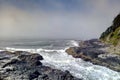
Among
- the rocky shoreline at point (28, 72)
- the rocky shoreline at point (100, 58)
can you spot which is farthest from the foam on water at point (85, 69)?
the rocky shoreline at point (28, 72)

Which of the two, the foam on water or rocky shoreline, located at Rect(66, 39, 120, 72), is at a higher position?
rocky shoreline, located at Rect(66, 39, 120, 72)

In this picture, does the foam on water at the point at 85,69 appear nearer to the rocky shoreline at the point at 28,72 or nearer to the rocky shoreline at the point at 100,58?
the rocky shoreline at the point at 100,58

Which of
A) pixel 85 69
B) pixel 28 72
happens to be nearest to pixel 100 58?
pixel 85 69

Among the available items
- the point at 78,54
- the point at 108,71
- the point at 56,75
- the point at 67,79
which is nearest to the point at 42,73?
the point at 56,75

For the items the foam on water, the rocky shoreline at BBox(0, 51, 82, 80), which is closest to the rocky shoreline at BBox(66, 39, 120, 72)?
the foam on water

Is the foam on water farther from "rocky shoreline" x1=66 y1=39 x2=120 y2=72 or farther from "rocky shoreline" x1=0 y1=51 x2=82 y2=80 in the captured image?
"rocky shoreline" x1=0 y1=51 x2=82 y2=80

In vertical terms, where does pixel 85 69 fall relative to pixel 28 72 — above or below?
below

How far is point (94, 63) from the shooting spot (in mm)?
71188

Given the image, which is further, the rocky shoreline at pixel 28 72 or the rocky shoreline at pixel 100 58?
the rocky shoreline at pixel 100 58

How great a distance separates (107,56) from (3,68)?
36.1 m

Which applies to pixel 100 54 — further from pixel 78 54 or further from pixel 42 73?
pixel 42 73

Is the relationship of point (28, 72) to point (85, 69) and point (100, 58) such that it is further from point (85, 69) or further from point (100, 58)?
point (100, 58)

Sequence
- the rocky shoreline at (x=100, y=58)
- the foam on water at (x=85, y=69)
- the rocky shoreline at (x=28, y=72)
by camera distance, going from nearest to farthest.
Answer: the rocky shoreline at (x=28, y=72), the foam on water at (x=85, y=69), the rocky shoreline at (x=100, y=58)

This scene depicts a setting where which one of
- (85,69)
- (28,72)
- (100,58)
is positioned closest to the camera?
(28,72)
